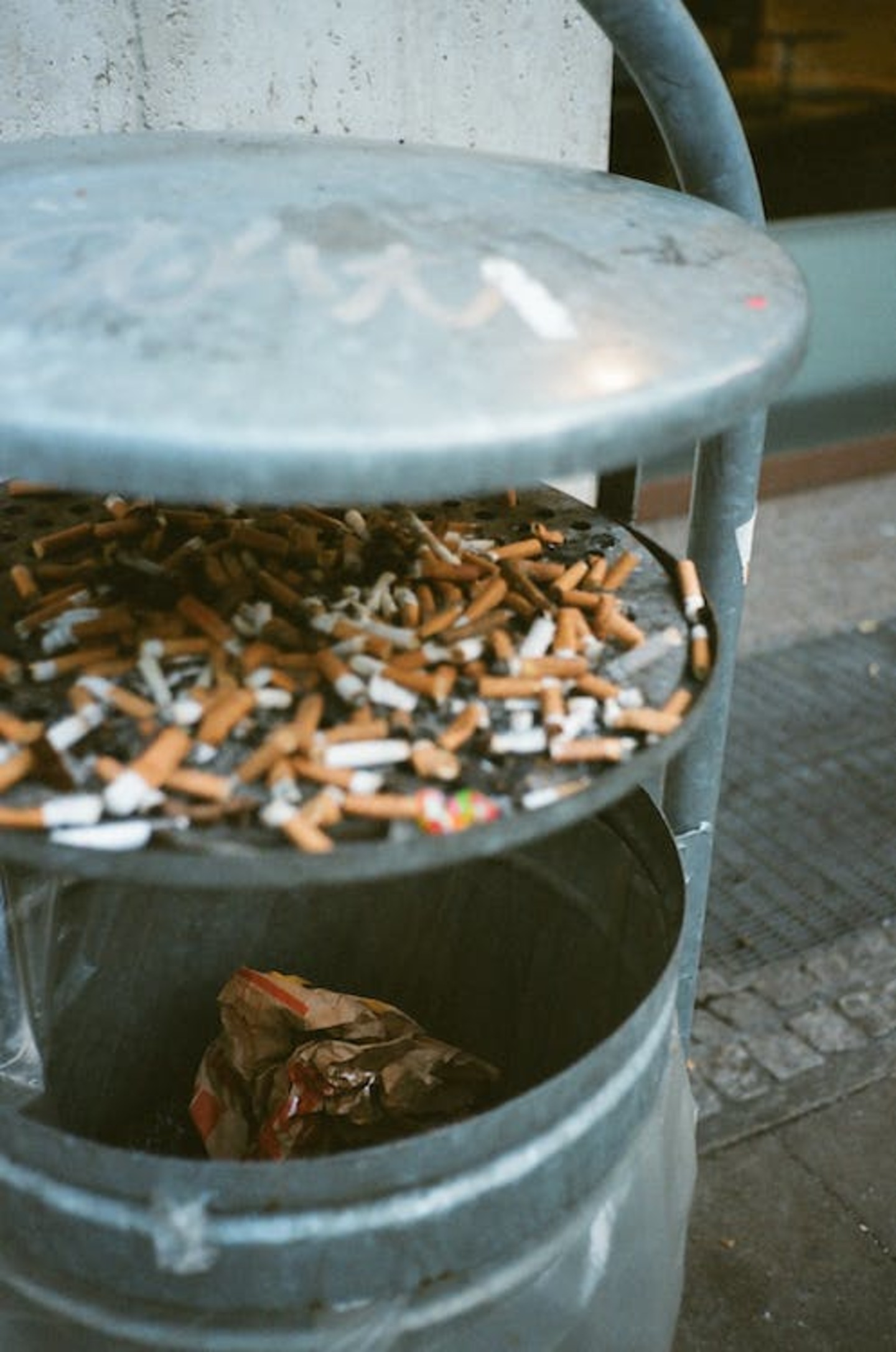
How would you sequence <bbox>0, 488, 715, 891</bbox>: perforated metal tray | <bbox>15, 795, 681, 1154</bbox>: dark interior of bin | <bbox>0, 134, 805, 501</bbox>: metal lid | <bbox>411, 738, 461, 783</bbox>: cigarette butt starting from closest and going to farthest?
<bbox>0, 134, 805, 501</bbox>: metal lid, <bbox>0, 488, 715, 891</bbox>: perforated metal tray, <bbox>411, 738, 461, 783</bbox>: cigarette butt, <bbox>15, 795, 681, 1154</bbox>: dark interior of bin

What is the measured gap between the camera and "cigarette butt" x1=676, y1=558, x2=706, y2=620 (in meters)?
1.38

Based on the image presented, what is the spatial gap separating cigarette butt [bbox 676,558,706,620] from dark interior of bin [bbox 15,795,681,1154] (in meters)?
0.31

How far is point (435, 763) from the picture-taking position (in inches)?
43.6

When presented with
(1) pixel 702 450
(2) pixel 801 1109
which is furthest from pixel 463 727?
(2) pixel 801 1109

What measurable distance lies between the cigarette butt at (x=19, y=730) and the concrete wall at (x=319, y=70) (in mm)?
1470

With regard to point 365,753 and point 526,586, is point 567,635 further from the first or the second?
point 365,753

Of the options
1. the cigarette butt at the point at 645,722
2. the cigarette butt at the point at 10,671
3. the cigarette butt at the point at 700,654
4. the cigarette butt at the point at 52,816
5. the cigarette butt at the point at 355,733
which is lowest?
the cigarette butt at the point at 700,654

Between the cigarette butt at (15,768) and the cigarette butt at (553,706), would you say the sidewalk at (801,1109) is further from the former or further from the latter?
the cigarette butt at (15,768)

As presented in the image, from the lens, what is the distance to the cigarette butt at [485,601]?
4.34 feet

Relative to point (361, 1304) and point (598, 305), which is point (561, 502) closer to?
point (598, 305)

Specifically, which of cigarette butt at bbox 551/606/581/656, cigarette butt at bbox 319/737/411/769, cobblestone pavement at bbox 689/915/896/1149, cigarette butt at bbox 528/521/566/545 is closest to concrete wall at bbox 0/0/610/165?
cigarette butt at bbox 528/521/566/545

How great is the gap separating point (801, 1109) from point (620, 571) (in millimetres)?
1302

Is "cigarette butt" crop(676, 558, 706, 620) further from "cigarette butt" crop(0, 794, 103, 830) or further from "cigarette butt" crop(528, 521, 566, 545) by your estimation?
"cigarette butt" crop(0, 794, 103, 830)

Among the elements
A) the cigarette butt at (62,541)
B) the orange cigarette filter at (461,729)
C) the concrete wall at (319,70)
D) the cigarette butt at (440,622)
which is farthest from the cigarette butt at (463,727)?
the concrete wall at (319,70)
